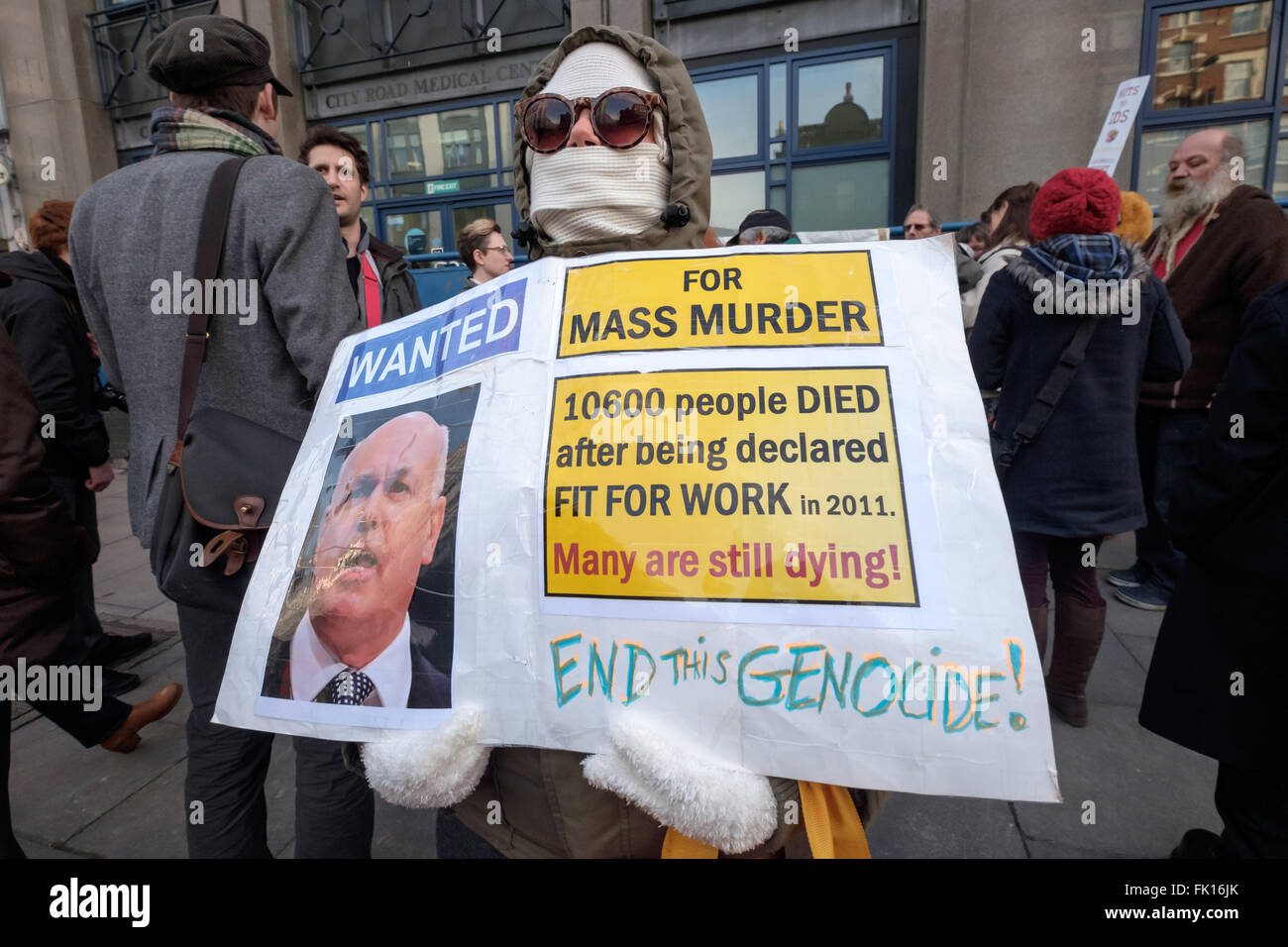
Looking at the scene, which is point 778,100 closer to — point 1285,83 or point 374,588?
point 1285,83

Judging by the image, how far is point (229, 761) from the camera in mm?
Answer: 1688

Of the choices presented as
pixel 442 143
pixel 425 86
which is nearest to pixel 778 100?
pixel 442 143

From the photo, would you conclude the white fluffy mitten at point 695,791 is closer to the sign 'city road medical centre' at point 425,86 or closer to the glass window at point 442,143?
the sign 'city road medical centre' at point 425,86

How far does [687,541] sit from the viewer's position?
36.6 inches

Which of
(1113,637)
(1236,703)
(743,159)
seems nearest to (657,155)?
(1236,703)

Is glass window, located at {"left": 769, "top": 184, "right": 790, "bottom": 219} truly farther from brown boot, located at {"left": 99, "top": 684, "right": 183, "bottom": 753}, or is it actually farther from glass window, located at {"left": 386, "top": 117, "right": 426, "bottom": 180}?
brown boot, located at {"left": 99, "top": 684, "right": 183, "bottom": 753}

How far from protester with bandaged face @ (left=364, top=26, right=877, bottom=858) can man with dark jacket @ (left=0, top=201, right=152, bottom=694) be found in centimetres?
244

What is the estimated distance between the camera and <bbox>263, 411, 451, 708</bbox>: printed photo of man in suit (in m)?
1.01

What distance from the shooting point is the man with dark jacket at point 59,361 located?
9.18ft

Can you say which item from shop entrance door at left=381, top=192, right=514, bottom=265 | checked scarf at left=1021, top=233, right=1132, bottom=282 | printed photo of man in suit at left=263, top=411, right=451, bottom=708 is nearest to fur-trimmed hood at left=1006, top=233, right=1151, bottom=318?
checked scarf at left=1021, top=233, right=1132, bottom=282

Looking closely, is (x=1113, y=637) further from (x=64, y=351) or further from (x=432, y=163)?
(x=432, y=163)

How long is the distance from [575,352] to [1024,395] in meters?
2.29

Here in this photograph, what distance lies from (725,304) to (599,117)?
59 cm

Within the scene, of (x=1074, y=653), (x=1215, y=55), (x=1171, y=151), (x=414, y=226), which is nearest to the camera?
(x=1074, y=653)
